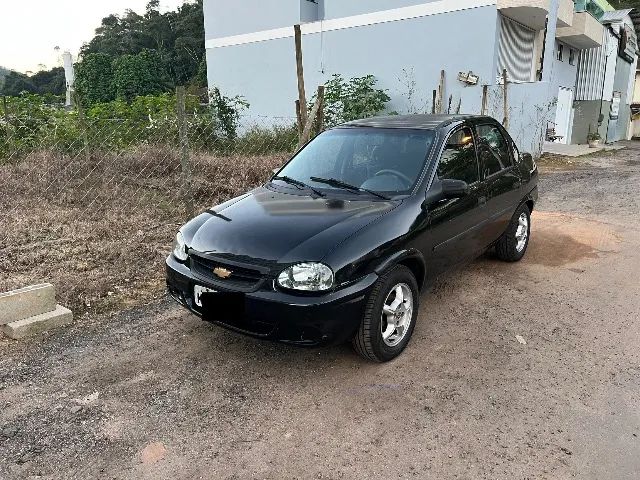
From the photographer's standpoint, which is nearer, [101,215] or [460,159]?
[460,159]

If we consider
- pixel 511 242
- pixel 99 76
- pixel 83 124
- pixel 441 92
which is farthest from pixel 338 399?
pixel 99 76

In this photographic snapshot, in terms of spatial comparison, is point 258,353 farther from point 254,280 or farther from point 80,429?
point 80,429

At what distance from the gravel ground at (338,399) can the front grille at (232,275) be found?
0.61 m

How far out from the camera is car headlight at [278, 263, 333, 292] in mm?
2898

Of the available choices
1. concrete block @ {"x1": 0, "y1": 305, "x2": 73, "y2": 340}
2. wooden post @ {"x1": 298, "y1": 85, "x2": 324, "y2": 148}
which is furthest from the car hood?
wooden post @ {"x1": 298, "y1": 85, "x2": 324, "y2": 148}

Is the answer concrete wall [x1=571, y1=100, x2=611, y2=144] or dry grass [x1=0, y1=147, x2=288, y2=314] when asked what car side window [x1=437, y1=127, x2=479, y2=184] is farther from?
concrete wall [x1=571, y1=100, x2=611, y2=144]

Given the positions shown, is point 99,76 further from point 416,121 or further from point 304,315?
point 304,315

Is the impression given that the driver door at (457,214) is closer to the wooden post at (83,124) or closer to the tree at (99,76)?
the wooden post at (83,124)

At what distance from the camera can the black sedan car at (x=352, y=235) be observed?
2.93 m

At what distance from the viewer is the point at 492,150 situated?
4.72 meters

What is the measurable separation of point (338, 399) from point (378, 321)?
527 mm

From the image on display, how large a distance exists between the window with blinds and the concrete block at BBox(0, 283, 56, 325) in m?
12.5

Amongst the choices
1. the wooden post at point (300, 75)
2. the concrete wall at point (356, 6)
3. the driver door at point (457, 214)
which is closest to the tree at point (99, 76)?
the concrete wall at point (356, 6)

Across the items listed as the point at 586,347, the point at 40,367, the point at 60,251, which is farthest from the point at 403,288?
the point at 60,251
